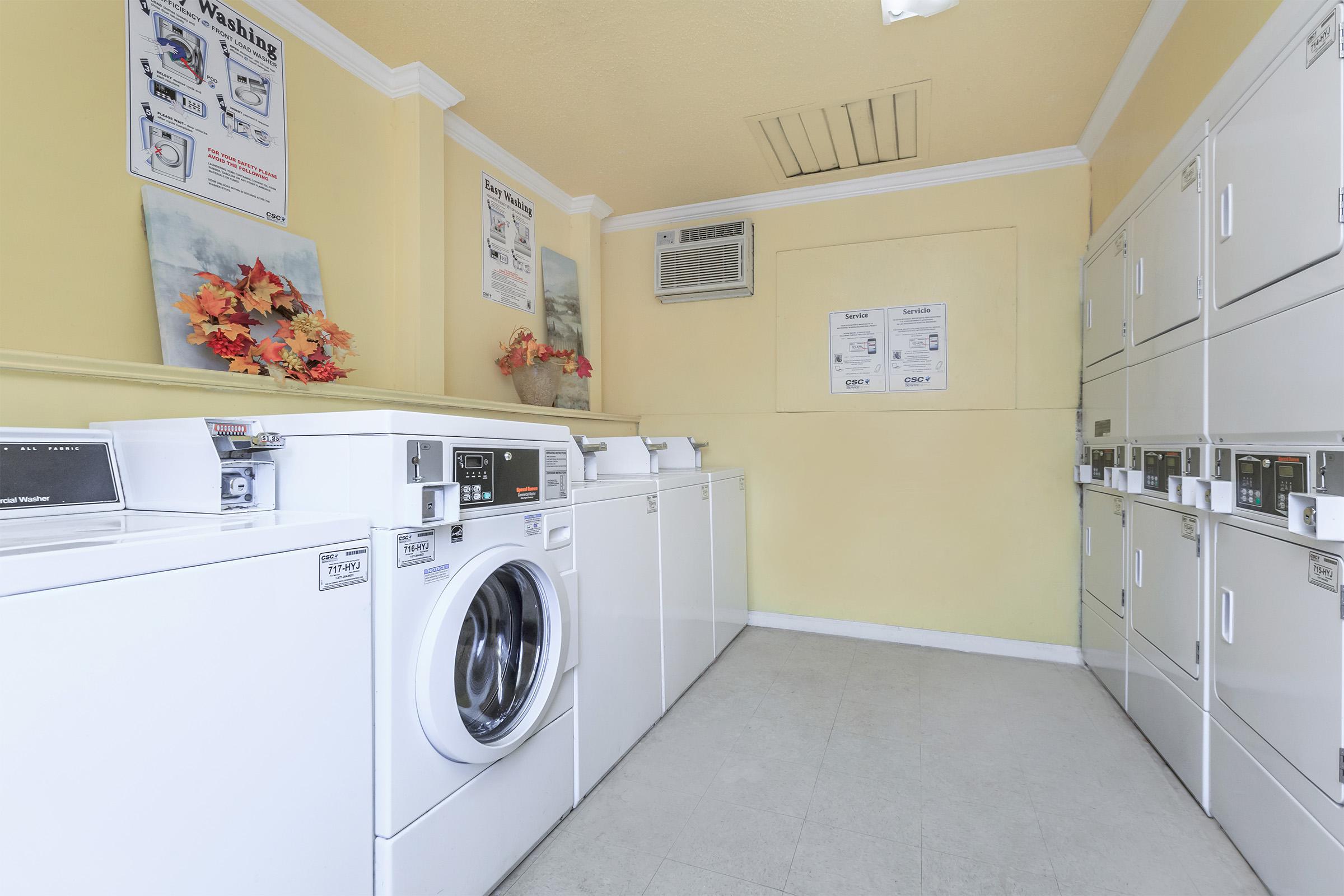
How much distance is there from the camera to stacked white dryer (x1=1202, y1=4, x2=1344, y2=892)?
118cm

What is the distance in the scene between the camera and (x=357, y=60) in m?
2.29

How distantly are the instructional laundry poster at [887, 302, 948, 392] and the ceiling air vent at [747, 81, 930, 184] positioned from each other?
0.78 meters

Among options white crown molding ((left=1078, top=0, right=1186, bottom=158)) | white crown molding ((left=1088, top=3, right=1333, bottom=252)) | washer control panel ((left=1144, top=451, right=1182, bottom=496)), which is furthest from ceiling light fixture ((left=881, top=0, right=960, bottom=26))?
washer control panel ((left=1144, top=451, right=1182, bottom=496))

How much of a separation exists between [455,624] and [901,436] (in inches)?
106

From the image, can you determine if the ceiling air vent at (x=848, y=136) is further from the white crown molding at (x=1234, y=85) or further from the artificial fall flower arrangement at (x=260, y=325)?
the artificial fall flower arrangement at (x=260, y=325)

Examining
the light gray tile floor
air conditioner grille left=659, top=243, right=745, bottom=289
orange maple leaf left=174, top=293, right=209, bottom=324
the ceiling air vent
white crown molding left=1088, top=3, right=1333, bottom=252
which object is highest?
the ceiling air vent

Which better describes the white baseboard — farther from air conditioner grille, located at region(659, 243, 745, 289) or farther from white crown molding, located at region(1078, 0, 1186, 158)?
white crown molding, located at region(1078, 0, 1186, 158)

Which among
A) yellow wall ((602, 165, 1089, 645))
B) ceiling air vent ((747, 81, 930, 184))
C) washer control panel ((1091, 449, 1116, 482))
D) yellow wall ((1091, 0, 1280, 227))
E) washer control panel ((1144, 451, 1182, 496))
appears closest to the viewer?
yellow wall ((1091, 0, 1280, 227))

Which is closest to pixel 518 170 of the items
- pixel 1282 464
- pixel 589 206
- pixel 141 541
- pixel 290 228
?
pixel 589 206

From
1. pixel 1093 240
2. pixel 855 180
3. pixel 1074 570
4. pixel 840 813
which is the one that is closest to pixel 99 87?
pixel 840 813

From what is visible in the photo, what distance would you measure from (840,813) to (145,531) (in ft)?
6.03

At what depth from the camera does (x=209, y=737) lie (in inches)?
35.7

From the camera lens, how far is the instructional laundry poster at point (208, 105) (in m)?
1.67

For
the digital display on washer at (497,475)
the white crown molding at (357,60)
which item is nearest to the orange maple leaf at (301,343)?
the digital display on washer at (497,475)
